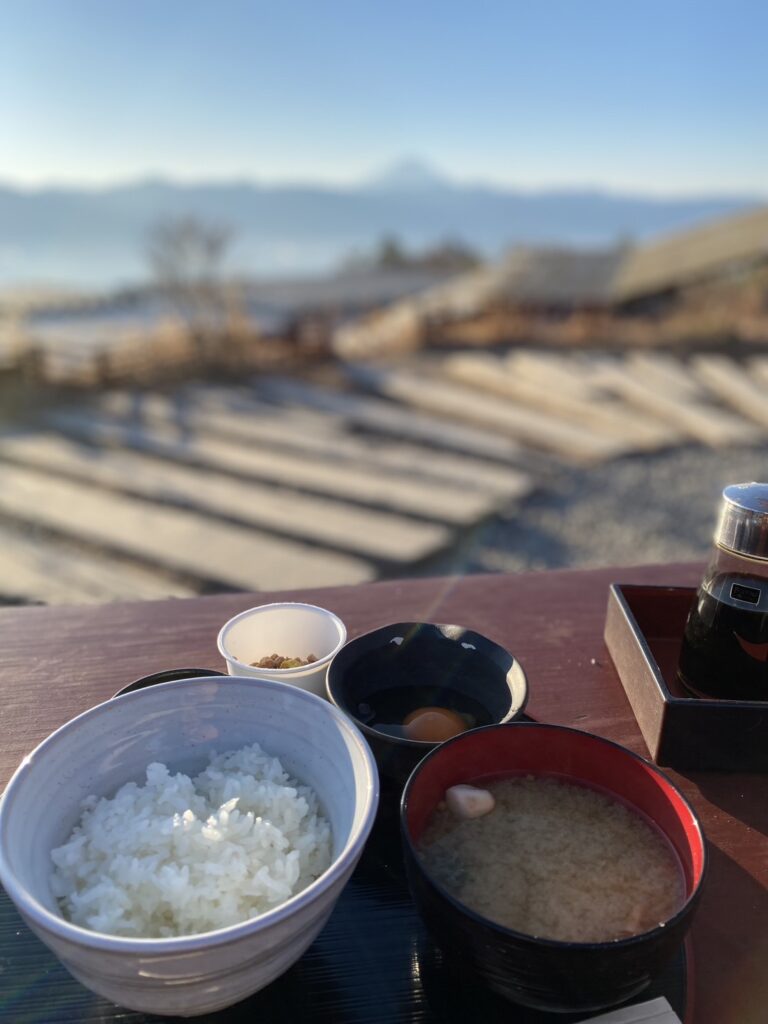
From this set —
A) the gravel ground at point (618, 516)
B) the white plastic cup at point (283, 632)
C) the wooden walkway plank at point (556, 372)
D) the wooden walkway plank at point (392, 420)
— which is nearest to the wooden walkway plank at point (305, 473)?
the gravel ground at point (618, 516)

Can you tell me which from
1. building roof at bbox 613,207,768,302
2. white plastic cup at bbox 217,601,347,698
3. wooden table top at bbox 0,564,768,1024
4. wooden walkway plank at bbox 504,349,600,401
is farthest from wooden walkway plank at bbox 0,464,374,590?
building roof at bbox 613,207,768,302

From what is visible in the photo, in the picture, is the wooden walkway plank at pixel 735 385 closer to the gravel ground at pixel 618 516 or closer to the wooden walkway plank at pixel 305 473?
the gravel ground at pixel 618 516

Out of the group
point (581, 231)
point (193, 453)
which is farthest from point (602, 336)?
point (581, 231)

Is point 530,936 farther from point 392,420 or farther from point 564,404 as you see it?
point 564,404

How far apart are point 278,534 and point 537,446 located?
229 cm

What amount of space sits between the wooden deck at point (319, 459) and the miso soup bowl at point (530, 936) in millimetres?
2557

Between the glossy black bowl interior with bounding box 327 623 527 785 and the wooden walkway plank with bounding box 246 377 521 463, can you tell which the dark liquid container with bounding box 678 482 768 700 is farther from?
the wooden walkway plank with bounding box 246 377 521 463

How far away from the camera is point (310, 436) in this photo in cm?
529

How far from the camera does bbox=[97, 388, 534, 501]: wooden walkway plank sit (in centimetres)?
464

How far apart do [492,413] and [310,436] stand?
1523 millimetres

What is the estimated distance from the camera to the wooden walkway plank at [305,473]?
4.18m

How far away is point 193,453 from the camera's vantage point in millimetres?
4973

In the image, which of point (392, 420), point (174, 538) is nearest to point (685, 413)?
point (392, 420)

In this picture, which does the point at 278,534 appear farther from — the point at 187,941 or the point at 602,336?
the point at 602,336
